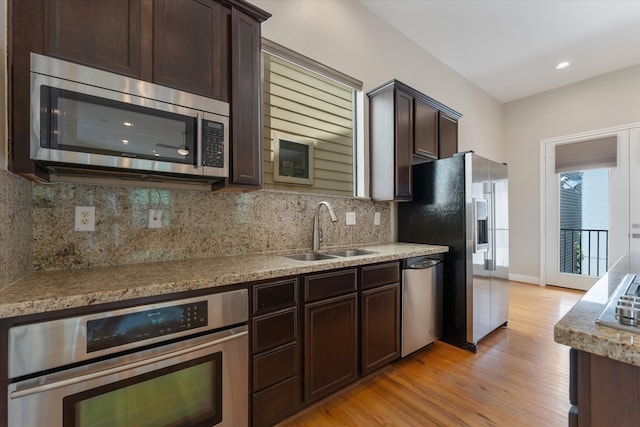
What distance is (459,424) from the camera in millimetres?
1655

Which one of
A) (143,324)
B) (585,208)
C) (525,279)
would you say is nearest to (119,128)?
(143,324)

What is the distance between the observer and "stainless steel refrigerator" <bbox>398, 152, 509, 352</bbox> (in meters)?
2.55

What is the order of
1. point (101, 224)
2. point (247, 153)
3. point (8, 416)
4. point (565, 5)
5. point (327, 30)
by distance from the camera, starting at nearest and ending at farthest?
point (8, 416) < point (101, 224) < point (247, 153) < point (327, 30) < point (565, 5)

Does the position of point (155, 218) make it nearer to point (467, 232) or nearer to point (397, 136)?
point (397, 136)

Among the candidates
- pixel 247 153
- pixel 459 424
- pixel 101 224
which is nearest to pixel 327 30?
pixel 247 153

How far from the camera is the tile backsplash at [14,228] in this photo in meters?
1.08

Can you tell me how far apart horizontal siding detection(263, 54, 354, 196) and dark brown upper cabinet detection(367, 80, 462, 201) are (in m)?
0.26

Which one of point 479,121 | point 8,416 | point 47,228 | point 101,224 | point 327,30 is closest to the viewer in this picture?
point 8,416

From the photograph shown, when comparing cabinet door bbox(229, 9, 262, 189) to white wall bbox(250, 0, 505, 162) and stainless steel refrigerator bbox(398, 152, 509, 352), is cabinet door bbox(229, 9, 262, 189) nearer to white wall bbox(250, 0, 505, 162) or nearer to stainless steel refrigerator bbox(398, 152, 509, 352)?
white wall bbox(250, 0, 505, 162)

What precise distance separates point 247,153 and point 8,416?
1.42m

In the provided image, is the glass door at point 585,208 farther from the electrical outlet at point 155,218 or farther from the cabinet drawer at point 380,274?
the electrical outlet at point 155,218

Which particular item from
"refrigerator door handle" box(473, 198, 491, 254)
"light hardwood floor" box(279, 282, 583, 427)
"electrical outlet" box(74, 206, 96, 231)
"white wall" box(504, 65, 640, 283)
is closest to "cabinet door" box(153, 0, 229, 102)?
"electrical outlet" box(74, 206, 96, 231)

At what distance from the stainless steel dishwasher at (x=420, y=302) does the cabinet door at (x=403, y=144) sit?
28.6 inches

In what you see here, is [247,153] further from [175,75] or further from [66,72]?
[66,72]
